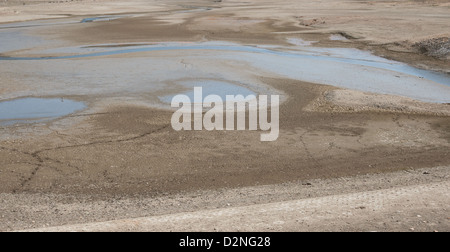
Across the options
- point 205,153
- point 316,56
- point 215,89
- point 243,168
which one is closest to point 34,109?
point 215,89

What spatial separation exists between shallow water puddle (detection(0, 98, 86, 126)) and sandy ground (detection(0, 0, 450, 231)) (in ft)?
2.57

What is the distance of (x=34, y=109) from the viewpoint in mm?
14953

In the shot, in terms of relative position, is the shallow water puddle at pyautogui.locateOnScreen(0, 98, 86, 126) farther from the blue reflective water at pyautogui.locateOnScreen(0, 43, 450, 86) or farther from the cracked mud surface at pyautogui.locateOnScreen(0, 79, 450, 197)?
the blue reflective water at pyautogui.locateOnScreen(0, 43, 450, 86)

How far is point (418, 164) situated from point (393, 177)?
1107 mm

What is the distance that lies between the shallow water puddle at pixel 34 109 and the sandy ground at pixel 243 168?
0.78 metres

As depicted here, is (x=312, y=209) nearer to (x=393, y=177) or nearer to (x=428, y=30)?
(x=393, y=177)

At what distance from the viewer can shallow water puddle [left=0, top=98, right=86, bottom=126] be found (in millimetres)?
13922

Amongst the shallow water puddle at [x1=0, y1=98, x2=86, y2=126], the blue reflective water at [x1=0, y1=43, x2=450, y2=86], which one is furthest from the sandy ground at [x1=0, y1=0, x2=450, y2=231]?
the blue reflective water at [x1=0, y1=43, x2=450, y2=86]

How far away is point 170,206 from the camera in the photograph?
8.39 metres

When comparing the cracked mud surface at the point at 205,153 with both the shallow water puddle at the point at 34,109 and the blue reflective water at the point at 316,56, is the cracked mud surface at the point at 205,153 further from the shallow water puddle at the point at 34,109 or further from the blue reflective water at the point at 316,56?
the blue reflective water at the point at 316,56

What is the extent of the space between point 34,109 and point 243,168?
23.5ft

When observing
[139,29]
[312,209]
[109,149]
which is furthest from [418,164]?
[139,29]

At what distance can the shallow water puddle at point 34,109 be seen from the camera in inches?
548

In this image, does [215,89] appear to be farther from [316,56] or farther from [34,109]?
[316,56]
